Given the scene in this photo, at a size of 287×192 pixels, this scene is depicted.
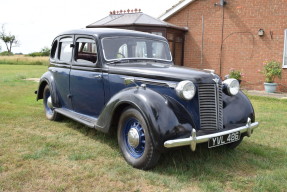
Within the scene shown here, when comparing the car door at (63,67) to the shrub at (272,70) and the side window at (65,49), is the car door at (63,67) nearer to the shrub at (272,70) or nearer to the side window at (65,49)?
the side window at (65,49)

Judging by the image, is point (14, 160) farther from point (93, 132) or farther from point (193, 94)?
point (193, 94)

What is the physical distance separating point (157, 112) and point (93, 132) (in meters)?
2.05

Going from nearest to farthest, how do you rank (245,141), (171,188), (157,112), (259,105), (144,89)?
(171,188), (157,112), (144,89), (245,141), (259,105)

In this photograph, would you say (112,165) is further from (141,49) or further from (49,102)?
(49,102)

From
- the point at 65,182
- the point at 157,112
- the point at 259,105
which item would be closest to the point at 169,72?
the point at 157,112

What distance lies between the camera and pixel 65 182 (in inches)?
122

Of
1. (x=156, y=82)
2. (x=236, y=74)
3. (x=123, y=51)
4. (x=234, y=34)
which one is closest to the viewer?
(x=156, y=82)

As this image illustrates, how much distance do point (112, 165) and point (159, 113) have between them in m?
0.93

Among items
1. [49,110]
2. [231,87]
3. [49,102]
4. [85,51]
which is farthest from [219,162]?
[49,110]

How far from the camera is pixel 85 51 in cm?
512

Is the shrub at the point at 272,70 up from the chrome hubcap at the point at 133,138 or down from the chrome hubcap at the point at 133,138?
up

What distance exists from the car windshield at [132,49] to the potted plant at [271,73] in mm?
7070

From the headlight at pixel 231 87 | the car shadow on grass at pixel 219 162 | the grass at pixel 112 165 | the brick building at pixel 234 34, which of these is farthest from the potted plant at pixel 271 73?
the headlight at pixel 231 87

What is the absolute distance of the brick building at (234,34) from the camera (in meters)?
11.0
